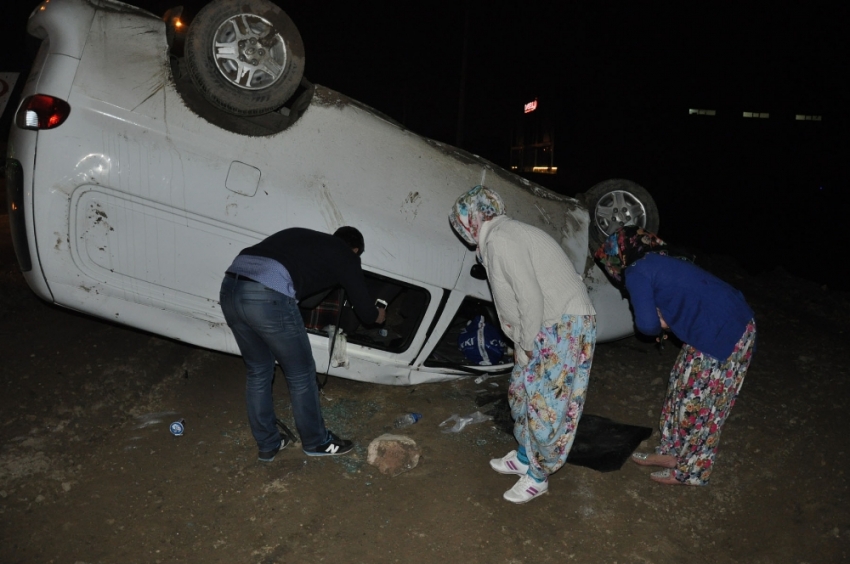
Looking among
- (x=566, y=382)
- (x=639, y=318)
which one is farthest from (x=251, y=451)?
(x=639, y=318)

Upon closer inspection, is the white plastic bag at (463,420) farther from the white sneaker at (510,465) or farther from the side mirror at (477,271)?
the side mirror at (477,271)

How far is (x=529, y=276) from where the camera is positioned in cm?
276

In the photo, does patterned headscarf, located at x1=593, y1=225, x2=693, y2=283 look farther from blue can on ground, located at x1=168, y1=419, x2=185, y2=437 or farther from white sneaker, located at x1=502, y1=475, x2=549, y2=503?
blue can on ground, located at x1=168, y1=419, x2=185, y2=437

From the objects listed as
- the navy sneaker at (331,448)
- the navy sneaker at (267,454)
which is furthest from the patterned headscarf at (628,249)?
the navy sneaker at (267,454)

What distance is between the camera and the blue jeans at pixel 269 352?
9.60 feet

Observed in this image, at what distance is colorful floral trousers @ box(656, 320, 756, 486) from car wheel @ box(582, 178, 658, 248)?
1520 mm

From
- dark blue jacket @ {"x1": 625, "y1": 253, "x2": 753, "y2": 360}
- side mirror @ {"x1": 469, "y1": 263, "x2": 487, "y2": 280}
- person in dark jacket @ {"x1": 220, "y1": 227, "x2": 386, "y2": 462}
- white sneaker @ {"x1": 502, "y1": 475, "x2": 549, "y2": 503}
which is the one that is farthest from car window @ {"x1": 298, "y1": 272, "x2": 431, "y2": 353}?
dark blue jacket @ {"x1": 625, "y1": 253, "x2": 753, "y2": 360}

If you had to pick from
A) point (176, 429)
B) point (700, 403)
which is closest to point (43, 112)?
point (176, 429)

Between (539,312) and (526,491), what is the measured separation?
3.39ft

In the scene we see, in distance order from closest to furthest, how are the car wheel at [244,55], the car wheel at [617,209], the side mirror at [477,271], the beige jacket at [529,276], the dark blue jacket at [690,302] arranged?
the beige jacket at [529,276] < the dark blue jacket at [690,302] < the car wheel at [244,55] < the side mirror at [477,271] < the car wheel at [617,209]

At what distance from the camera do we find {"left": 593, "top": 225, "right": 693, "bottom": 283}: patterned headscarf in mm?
2968

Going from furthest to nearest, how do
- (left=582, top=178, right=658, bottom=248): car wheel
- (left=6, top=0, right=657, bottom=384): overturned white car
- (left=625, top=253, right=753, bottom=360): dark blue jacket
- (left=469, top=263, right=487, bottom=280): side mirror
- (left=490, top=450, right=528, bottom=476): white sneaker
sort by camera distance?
(left=582, top=178, right=658, bottom=248): car wheel → (left=469, top=263, right=487, bottom=280): side mirror → (left=490, top=450, right=528, bottom=476): white sneaker → (left=6, top=0, right=657, bottom=384): overturned white car → (left=625, top=253, right=753, bottom=360): dark blue jacket

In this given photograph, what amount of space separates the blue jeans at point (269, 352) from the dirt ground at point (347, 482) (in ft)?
0.75

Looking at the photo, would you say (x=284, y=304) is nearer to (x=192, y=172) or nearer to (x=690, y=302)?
(x=192, y=172)
